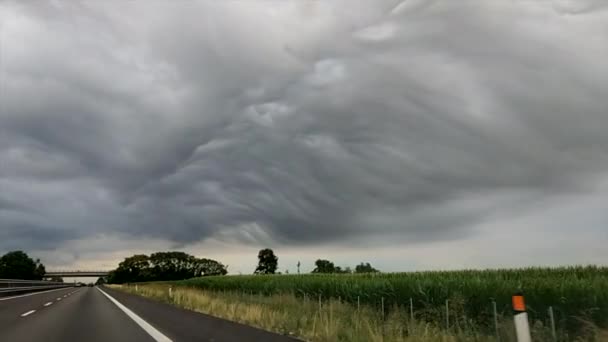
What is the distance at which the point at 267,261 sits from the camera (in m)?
160

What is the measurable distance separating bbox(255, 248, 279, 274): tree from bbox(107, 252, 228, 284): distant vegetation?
815 inches

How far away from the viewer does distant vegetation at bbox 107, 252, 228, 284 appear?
17688cm

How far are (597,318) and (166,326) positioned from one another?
12.4m

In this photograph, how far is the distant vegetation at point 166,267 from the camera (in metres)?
177

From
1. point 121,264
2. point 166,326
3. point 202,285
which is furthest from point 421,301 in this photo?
point 121,264

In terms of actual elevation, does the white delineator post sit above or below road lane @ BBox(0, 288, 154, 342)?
above

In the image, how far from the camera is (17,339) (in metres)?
12.0

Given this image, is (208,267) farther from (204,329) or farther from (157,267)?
(204,329)

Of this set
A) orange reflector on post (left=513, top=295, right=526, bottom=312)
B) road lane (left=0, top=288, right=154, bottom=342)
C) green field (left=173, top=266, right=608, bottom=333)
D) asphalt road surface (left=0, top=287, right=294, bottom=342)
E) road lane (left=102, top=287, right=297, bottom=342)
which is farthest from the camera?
green field (left=173, top=266, right=608, bottom=333)

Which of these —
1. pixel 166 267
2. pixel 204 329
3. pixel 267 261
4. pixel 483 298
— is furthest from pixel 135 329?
pixel 166 267

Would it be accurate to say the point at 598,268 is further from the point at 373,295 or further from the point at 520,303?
the point at 520,303

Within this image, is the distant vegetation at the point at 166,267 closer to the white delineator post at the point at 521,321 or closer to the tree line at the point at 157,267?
the tree line at the point at 157,267

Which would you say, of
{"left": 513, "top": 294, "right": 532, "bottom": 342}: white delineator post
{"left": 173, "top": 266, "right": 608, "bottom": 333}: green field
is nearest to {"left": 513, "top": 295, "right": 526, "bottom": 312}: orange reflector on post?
{"left": 513, "top": 294, "right": 532, "bottom": 342}: white delineator post

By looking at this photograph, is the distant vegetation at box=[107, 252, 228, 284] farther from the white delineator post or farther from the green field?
the white delineator post
